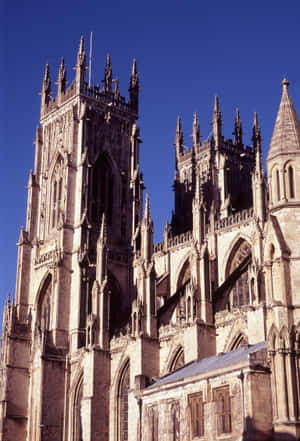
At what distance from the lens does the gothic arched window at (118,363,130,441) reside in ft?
154

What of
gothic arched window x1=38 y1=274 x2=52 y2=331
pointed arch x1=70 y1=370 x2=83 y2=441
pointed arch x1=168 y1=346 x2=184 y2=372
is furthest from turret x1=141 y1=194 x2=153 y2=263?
gothic arched window x1=38 y1=274 x2=52 y2=331

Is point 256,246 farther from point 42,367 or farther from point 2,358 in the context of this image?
point 2,358

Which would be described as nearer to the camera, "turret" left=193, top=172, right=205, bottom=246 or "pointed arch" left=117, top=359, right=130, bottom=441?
"pointed arch" left=117, top=359, right=130, bottom=441

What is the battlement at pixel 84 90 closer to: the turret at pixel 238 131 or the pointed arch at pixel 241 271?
the turret at pixel 238 131

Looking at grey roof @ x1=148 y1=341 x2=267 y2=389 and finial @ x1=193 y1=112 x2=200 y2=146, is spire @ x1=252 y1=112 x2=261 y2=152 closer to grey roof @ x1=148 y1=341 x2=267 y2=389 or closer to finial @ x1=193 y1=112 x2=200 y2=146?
finial @ x1=193 y1=112 x2=200 y2=146

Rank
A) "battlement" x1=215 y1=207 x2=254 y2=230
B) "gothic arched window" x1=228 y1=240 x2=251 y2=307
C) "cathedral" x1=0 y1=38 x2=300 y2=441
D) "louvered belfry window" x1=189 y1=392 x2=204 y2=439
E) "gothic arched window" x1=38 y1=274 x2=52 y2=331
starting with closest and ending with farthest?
"cathedral" x1=0 y1=38 x2=300 y2=441 < "louvered belfry window" x1=189 y1=392 x2=204 y2=439 < "gothic arched window" x1=228 y1=240 x2=251 y2=307 < "battlement" x1=215 y1=207 x2=254 y2=230 < "gothic arched window" x1=38 y1=274 x2=52 y2=331

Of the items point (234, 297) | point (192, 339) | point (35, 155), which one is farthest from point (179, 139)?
point (192, 339)

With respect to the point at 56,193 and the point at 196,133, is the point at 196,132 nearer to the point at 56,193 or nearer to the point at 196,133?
the point at 196,133

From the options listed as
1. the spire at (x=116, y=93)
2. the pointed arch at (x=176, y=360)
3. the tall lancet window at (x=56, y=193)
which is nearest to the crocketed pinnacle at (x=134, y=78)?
the spire at (x=116, y=93)

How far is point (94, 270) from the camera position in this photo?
55531mm

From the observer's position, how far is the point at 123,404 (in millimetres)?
47875

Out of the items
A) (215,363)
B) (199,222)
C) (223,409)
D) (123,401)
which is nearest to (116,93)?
(199,222)

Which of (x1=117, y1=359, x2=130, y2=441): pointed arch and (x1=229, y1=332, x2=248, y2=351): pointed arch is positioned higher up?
(x1=229, y1=332, x2=248, y2=351): pointed arch

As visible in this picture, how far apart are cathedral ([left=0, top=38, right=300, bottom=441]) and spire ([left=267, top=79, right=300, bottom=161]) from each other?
0.16 feet
